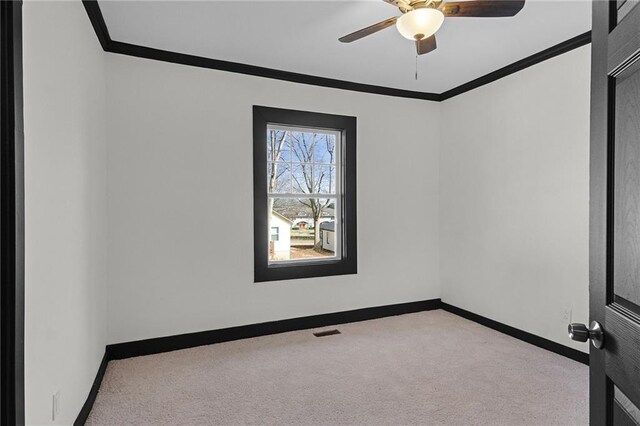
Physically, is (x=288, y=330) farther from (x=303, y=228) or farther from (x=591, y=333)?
(x=591, y=333)

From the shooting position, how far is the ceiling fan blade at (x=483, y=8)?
6.59 feet

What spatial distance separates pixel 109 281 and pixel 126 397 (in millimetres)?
961

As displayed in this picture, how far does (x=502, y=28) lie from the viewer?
9.37 ft

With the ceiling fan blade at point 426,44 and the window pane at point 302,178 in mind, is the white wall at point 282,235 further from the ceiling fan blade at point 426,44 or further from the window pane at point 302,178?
the ceiling fan blade at point 426,44

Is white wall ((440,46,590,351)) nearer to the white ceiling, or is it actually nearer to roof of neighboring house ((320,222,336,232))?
the white ceiling

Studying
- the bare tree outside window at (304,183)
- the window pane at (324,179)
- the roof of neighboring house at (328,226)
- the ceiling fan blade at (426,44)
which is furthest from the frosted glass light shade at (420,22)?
the roof of neighboring house at (328,226)

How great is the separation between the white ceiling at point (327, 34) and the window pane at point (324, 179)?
92cm

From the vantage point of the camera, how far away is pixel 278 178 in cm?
387

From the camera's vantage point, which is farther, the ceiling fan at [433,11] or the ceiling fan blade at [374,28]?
the ceiling fan blade at [374,28]

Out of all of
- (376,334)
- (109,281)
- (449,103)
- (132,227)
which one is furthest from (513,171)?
(109,281)

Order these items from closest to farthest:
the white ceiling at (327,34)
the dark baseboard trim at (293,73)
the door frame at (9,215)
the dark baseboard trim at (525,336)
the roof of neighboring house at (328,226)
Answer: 1. the door frame at (9,215)
2. the white ceiling at (327,34)
3. the dark baseboard trim at (293,73)
4. the dark baseboard trim at (525,336)
5. the roof of neighboring house at (328,226)

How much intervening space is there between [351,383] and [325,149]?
7.55ft

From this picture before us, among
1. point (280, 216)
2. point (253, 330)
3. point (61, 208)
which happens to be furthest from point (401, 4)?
point (253, 330)

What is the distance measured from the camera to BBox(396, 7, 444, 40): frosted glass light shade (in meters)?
2.06
